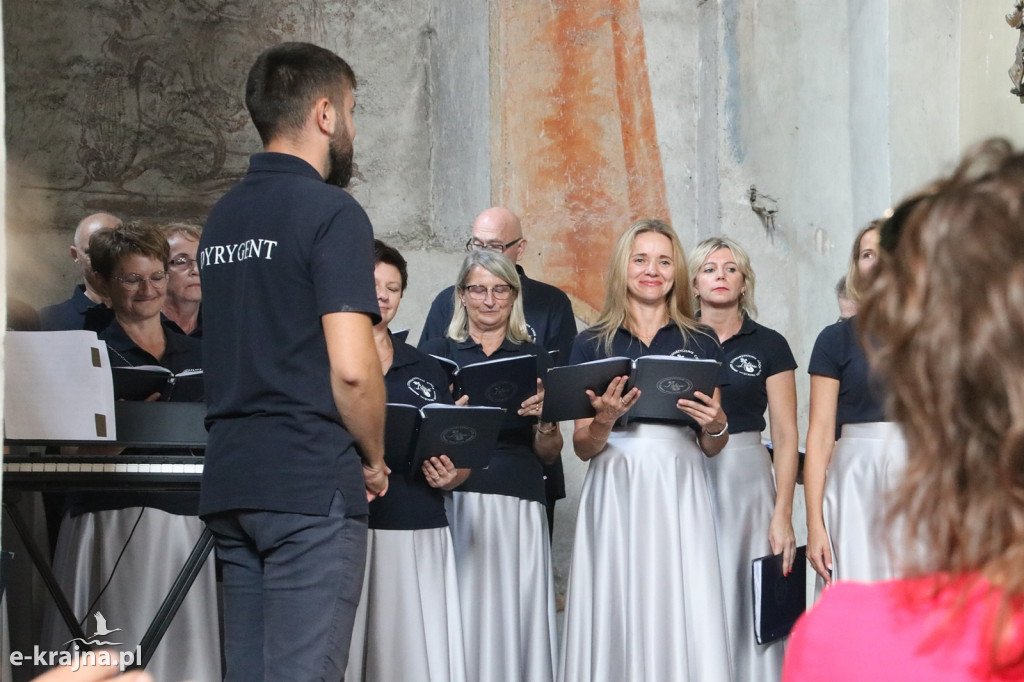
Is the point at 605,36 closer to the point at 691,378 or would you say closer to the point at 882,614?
the point at 691,378

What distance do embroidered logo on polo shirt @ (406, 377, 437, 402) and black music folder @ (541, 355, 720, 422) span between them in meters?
0.41

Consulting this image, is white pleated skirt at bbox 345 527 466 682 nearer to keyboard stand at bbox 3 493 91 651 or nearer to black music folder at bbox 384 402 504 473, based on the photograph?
black music folder at bbox 384 402 504 473

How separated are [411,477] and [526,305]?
73.3 inches

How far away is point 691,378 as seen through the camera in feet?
13.9

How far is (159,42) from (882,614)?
7194 millimetres

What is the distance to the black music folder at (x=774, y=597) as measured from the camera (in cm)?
461

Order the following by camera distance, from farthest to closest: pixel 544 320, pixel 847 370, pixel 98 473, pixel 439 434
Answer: pixel 544 320, pixel 847 370, pixel 439 434, pixel 98 473

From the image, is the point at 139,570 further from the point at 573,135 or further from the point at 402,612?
the point at 573,135

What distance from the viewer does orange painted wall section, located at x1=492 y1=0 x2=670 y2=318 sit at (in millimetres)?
7578

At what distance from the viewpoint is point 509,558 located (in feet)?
15.6

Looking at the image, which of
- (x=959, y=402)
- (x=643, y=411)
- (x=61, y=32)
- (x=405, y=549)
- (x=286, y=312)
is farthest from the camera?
(x=61, y=32)

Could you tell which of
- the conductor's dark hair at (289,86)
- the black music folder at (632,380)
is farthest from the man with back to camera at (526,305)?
the conductor's dark hair at (289,86)

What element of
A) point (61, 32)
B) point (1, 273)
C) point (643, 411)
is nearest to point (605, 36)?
point (61, 32)

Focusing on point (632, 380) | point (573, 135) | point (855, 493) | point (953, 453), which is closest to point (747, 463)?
point (855, 493)
